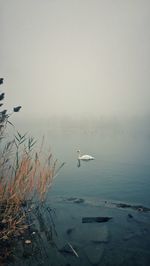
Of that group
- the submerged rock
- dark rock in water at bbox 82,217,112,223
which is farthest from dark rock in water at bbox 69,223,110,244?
dark rock in water at bbox 82,217,112,223

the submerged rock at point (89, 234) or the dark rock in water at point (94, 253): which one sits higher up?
the submerged rock at point (89, 234)

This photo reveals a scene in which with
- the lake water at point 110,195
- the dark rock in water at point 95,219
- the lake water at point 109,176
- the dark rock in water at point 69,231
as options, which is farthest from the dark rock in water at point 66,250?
the lake water at point 109,176

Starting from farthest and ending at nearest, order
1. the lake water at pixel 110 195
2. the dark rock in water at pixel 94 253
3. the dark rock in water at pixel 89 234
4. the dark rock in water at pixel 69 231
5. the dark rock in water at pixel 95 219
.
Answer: the dark rock in water at pixel 95 219 → the dark rock in water at pixel 69 231 → the dark rock in water at pixel 89 234 → the lake water at pixel 110 195 → the dark rock in water at pixel 94 253

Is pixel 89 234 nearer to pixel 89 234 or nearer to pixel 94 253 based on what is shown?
pixel 89 234

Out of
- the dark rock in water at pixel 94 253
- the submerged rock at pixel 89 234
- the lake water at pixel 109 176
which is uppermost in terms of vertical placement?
the lake water at pixel 109 176

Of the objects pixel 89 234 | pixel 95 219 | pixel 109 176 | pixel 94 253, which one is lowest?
pixel 94 253

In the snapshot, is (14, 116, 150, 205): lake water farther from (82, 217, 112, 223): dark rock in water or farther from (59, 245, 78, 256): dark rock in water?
(59, 245, 78, 256): dark rock in water

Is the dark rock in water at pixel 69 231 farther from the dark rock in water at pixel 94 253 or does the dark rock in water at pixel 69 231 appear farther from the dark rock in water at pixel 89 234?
the dark rock in water at pixel 94 253

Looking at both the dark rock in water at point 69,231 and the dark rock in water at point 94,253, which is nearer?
the dark rock in water at point 94,253

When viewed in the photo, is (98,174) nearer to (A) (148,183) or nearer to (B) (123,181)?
(B) (123,181)

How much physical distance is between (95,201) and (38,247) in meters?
4.92

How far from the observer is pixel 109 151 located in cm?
2902

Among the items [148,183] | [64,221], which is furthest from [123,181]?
[64,221]

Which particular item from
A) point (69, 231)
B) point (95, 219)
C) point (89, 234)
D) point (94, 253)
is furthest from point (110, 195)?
point (94, 253)
